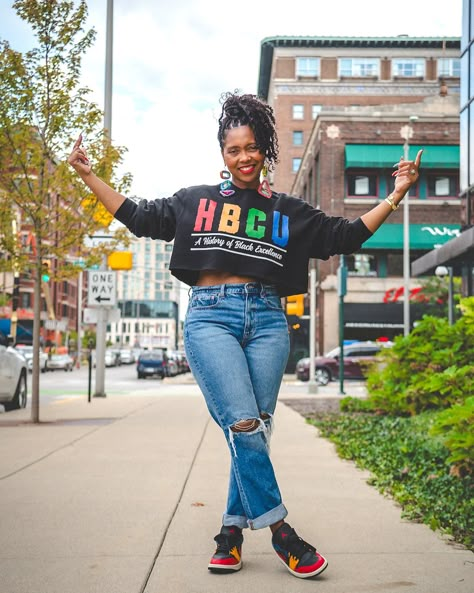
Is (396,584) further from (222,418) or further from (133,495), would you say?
(133,495)

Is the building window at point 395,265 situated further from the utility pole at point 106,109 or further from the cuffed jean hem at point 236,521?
the cuffed jean hem at point 236,521

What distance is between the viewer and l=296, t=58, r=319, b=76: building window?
63.9m

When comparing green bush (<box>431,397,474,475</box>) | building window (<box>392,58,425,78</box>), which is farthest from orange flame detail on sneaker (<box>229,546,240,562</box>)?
building window (<box>392,58,425,78</box>)

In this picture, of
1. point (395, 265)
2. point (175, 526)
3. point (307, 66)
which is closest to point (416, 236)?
point (395, 265)

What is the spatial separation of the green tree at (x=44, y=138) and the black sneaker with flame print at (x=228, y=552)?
339 inches

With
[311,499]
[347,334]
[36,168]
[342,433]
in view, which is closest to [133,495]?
[311,499]

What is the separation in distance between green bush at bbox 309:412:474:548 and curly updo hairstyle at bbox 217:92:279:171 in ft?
7.53

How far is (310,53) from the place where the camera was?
2509 inches

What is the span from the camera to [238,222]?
372cm

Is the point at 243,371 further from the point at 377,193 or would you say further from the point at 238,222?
the point at 377,193

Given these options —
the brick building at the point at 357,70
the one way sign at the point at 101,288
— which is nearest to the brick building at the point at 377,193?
the brick building at the point at 357,70

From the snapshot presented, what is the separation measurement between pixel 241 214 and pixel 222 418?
916 millimetres

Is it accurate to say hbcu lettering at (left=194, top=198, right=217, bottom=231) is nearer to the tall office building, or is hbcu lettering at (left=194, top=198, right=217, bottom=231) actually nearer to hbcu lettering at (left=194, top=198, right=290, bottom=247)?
hbcu lettering at (left=194, top=198, right=290, bottom=247)

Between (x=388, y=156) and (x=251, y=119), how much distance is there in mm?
39207
